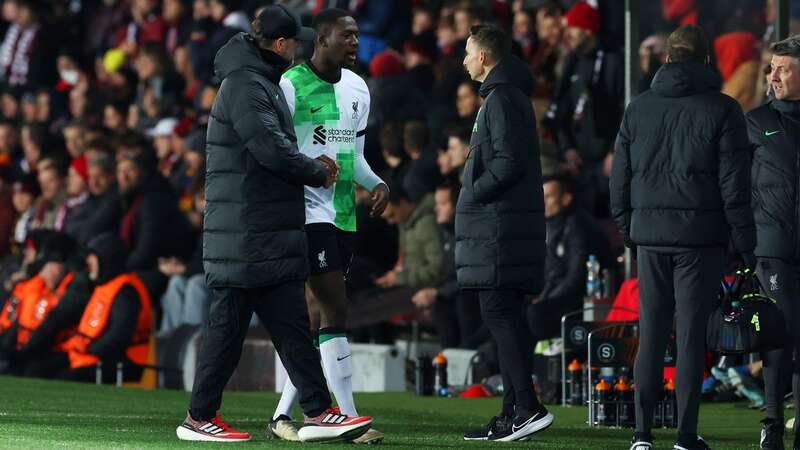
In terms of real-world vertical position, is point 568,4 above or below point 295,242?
above

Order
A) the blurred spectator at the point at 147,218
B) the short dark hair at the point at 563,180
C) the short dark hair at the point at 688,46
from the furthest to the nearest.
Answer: the blurred spectator at the point at 147,218
the short dark hair at the point at 563,180
the short dark hair at the point at 688,46

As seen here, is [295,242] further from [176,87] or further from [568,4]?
[176,87]

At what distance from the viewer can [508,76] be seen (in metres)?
9.59

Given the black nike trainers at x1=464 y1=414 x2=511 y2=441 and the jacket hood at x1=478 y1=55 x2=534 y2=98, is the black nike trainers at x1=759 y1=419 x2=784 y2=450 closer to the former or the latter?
the black nike trainers at x1=464 y1=414 x2=511 y2=441

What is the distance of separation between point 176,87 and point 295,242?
1455cm

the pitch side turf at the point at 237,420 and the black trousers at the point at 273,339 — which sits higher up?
the black trousers at the point at 273,339

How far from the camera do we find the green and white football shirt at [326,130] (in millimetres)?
9133

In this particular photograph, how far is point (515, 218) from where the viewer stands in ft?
31.4

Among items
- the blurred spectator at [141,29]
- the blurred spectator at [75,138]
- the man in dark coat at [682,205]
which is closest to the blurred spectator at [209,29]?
the blurred spectator at [141,29]

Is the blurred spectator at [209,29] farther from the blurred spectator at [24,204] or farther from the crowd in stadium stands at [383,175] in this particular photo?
the blurred spectator at [24,204]

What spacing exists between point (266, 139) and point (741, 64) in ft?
19.6

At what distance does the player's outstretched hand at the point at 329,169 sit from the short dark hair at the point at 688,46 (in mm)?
1608

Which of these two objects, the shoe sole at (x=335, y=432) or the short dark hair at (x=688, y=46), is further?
the shoe sole at (x=335, y=432)

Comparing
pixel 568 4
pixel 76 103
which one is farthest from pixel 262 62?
pixel 76 103
